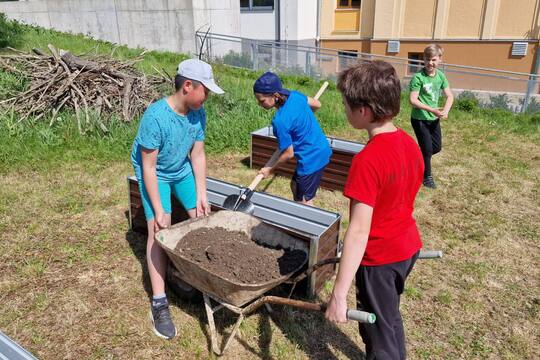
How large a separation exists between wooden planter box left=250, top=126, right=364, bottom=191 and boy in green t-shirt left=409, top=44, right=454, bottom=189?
2.69ft

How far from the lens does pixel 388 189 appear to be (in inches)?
73.7

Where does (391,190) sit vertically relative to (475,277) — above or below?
above

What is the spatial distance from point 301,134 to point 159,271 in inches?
60.9

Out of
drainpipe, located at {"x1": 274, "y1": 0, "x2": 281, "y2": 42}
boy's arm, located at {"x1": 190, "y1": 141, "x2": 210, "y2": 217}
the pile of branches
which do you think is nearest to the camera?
boy's arm, located at {"x1": 190, "y1": 141, "x2": 210, "y2": 217}

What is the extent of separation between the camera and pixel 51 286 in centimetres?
349

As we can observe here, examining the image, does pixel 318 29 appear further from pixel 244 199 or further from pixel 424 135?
pixel 244 199

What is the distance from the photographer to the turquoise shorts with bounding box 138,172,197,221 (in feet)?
9.40

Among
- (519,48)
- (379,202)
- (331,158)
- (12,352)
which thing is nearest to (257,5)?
(519,48)

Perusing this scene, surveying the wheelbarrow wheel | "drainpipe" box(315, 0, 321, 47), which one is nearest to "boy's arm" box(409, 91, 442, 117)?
the wheelbarrow wheel

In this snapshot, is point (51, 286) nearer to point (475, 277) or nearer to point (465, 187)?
point (475, 277)

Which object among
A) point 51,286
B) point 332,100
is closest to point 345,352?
point 51,286

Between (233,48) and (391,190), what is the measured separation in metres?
13.3

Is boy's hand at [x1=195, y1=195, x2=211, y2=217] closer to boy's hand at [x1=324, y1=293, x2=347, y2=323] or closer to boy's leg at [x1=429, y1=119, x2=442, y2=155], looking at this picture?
boy's hand at [x1=324, y1=293, x2=347, y2=323]

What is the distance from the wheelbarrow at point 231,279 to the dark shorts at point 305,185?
797 mm
